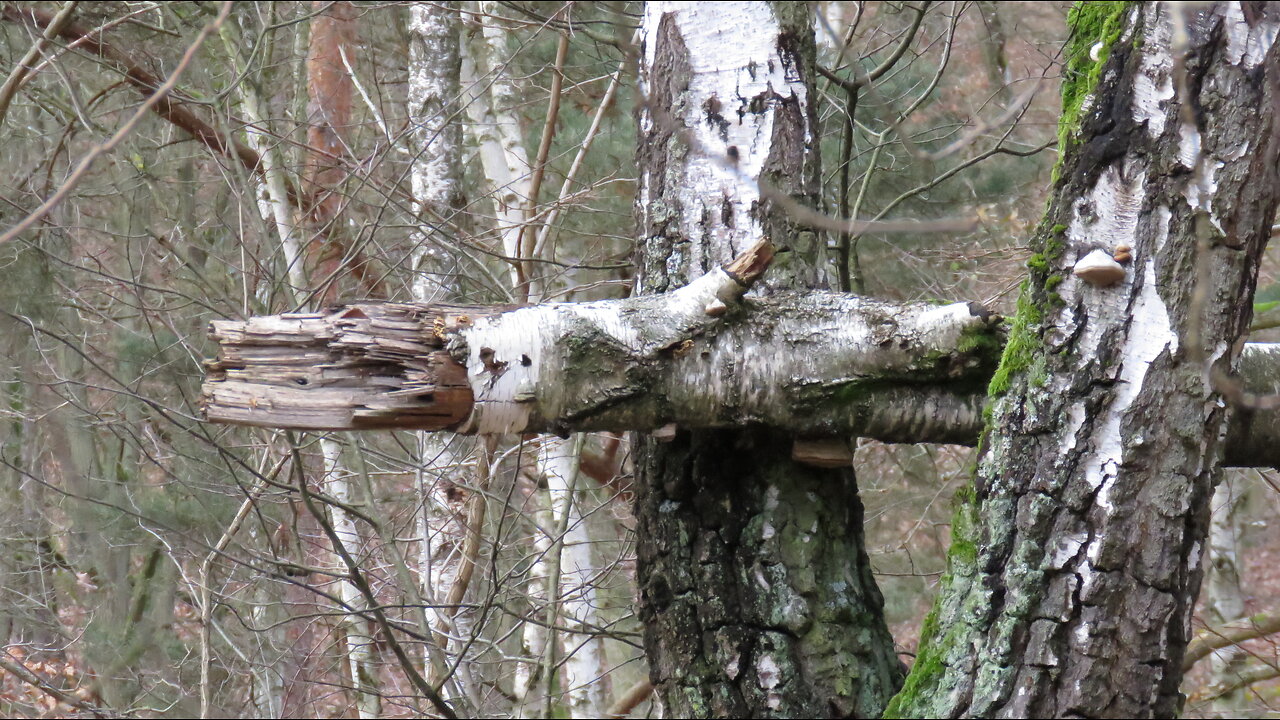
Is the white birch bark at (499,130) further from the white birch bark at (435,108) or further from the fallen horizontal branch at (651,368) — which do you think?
the fallen horizontal branch at (651,368)

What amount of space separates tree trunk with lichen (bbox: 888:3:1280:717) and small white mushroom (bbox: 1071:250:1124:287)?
1cm

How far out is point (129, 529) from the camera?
7121mm

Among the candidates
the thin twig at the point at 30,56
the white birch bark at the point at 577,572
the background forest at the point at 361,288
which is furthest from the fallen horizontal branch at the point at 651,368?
the thin twig at the point at 30,56

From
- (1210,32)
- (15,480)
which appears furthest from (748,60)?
(15,480)

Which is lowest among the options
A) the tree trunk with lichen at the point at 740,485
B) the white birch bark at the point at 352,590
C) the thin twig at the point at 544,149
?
the white birch bark at the point at 352,590

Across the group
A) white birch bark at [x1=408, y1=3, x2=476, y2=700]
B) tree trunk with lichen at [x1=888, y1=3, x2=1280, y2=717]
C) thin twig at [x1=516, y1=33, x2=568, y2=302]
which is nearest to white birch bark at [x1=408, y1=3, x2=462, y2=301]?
white birch bark at [x1=408, y1=3, x2=476, y2=700]

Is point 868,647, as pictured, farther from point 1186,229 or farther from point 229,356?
point 229,356

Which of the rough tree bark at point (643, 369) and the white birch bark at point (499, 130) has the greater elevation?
the white birch bark at point (499, 130)

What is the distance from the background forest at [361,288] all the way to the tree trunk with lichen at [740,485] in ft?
4.72

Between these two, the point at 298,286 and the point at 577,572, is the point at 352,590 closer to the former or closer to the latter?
the point at 577,572

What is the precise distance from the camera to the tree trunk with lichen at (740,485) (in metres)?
1.85

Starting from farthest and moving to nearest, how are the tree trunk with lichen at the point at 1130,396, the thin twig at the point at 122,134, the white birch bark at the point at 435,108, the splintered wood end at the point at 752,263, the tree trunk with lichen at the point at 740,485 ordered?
the white birch bark at the point at 435,108, the tree trunk with lichen at the point at 740,485, the splintered wood end at the point at 752,263, the tree trunk with lichen at the point at 1130,396, the thin twig at the point at 122,134

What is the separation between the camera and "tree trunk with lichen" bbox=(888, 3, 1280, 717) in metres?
1.46

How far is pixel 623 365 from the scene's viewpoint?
1687 mm
